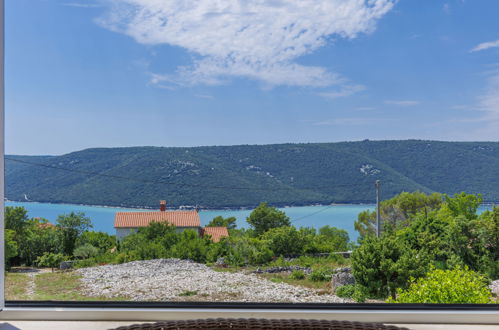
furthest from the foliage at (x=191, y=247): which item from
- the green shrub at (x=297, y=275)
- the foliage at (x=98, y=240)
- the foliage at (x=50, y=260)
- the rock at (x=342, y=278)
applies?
the rock at (x=342, y=278)

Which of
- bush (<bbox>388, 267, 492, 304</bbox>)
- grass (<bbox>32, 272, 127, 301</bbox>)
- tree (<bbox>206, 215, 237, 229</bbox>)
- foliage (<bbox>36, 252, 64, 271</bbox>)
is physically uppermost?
tree (<bbox>206, 215, 237, 229</bbox>)

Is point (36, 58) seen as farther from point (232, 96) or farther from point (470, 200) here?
point (470, 200)

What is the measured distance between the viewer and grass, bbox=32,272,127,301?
113 inches

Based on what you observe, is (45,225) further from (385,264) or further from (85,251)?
(385,264)

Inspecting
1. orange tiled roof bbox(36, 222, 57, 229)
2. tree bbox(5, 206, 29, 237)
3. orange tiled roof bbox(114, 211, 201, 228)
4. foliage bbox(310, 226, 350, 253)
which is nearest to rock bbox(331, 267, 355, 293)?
foliage bbox(310, 226, 350, 253)

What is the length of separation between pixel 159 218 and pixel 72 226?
64 cm

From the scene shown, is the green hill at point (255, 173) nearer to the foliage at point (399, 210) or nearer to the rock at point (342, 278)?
the foliage at point (399, 210)

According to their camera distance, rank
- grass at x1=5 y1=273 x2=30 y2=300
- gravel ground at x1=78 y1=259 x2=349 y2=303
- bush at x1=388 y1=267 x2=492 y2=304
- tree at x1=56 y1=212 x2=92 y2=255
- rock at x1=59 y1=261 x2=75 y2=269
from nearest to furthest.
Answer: bush at x1=388 y1=267 x2=492 y2=304
grass at x1=5 y1=273 x2=30 y2=300
gravel ground at x1=78 y1=259 x2=349 y2=303
rock at x1=59 y1=261 x2=75 y2=269
tree at x1=56 y1=212 x2=92 y2=255

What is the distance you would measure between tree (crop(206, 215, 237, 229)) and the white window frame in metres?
1.85

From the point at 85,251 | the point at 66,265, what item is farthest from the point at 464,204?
the point at 66,265

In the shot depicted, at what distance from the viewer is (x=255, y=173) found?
331 centimetres

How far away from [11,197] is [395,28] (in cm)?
298

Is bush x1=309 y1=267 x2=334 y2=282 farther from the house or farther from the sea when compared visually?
the house

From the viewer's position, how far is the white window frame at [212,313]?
1460 mm
